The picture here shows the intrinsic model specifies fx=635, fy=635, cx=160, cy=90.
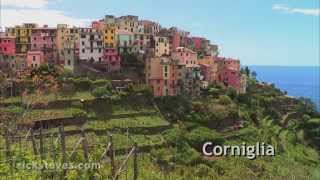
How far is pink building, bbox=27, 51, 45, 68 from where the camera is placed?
15844 mm

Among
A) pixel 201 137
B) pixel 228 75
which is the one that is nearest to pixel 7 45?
pixel 201 137

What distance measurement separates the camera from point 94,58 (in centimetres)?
1680

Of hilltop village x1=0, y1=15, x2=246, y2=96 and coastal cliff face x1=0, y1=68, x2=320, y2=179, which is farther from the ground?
hilltop village x1=0, y1=15, x2=246, y2=96

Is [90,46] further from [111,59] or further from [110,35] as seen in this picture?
[110,35]

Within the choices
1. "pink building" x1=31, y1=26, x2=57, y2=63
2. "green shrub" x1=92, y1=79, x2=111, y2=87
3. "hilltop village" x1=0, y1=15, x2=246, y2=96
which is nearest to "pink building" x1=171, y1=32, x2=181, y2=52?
"hilltop village" x1=0, y1=15, x2=246, y2=96

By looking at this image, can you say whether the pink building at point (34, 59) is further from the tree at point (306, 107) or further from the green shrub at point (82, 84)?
the tree at point (306, 107)

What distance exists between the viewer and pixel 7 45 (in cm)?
1636

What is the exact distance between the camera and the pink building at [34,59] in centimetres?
1584

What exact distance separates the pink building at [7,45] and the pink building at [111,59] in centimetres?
238

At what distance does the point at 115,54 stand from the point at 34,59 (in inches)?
84.7

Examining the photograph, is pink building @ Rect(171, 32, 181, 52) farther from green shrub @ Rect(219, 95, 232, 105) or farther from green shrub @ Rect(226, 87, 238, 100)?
green shrub @ Rect(219, 95, 232, 105)

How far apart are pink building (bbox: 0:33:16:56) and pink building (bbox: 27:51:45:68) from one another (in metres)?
0.58

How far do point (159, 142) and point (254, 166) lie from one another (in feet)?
6.57

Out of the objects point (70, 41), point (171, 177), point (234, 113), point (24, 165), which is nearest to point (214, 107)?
point (234, 113)
